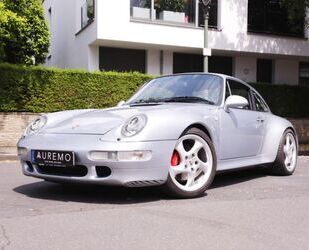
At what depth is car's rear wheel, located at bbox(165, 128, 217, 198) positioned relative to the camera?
19.1 feet

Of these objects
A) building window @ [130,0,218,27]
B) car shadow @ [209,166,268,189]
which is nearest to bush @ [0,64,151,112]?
building window @ [130,0,218,27]

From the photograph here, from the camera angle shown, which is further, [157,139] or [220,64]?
[220,64]

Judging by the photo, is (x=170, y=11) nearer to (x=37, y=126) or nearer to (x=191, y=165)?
(x=37, y=126)

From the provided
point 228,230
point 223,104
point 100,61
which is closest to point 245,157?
point 223,104

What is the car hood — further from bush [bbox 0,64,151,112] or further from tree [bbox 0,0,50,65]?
tree [bbox 0,0,50,65]

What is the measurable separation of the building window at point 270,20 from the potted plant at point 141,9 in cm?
455

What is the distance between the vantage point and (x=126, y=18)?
1834cm

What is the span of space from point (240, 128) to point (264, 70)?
16774 millimetres

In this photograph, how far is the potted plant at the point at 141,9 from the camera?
18.7m

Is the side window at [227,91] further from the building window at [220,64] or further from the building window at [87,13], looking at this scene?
the building window at [220,64]

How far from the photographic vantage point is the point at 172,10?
19.3 meters

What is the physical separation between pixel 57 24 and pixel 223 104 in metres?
21.1

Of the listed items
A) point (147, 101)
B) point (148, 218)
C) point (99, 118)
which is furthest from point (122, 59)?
point (148, 218)

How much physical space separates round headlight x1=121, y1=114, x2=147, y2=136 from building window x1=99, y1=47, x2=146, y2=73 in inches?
567
